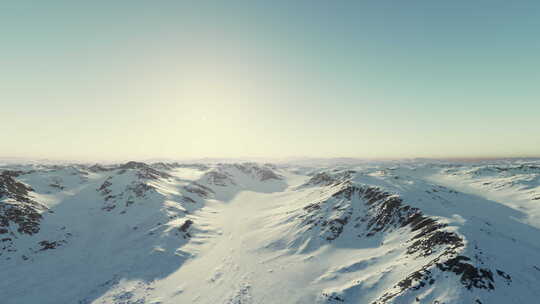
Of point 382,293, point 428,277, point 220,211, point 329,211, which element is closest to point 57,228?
point 220,211

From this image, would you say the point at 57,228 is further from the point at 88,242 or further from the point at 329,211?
the point at 329,211

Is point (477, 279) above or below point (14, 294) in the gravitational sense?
above

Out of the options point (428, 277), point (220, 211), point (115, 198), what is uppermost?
point (428, 277)

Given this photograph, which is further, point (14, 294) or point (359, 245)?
point (359, 245)

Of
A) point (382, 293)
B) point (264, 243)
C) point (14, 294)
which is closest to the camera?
point (382, 293)

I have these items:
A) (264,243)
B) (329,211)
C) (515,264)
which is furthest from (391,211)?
(264,243)

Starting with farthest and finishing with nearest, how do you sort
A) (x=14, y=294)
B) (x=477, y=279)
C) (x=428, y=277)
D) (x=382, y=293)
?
(x=14, y=294), (x=382, y=293), (x=428, y=277), (x=477, y=279)

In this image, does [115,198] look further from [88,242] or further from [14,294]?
[14,294]
